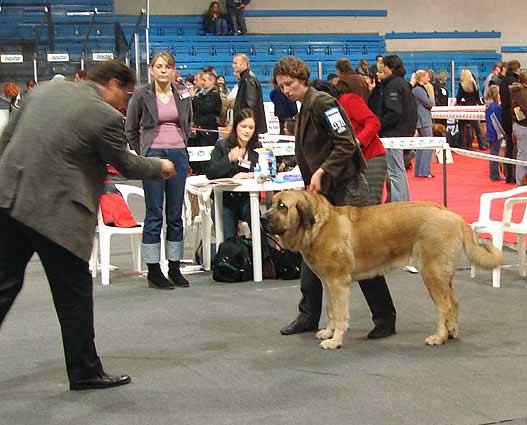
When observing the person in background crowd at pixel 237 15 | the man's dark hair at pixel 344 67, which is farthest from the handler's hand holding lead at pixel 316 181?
the person in background crowd at pixel 237 15

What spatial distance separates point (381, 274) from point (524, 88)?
20.2ft

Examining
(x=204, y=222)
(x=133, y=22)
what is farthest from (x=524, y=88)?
(x=133, y=22)

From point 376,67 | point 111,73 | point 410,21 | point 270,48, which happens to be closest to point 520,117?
point 376,67

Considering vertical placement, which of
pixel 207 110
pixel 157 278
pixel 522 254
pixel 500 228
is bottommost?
pixel 157 278

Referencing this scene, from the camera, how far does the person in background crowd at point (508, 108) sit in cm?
1130

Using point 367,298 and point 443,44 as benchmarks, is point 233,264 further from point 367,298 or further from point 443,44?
point 443,44

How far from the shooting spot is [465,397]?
367 centimetres

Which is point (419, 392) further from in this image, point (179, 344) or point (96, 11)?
point (96, 11)

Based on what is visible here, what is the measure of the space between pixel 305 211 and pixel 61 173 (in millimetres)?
1341

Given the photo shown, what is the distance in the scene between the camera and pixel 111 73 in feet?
12.3

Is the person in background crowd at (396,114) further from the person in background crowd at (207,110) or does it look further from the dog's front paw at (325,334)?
the dog's front paw at (325,334)

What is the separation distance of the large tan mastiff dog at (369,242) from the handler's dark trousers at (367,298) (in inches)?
8.9

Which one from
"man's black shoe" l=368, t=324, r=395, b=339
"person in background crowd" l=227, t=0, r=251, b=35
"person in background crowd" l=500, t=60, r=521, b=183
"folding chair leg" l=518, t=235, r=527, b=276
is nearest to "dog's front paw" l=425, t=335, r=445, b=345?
"man's black shoe" l=368, t=324, r=395, b=339

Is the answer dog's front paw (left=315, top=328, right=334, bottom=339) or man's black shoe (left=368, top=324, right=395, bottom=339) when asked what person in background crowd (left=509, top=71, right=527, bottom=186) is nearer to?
man's black shoe (left=368, top=324, right=395, bottom=339)
